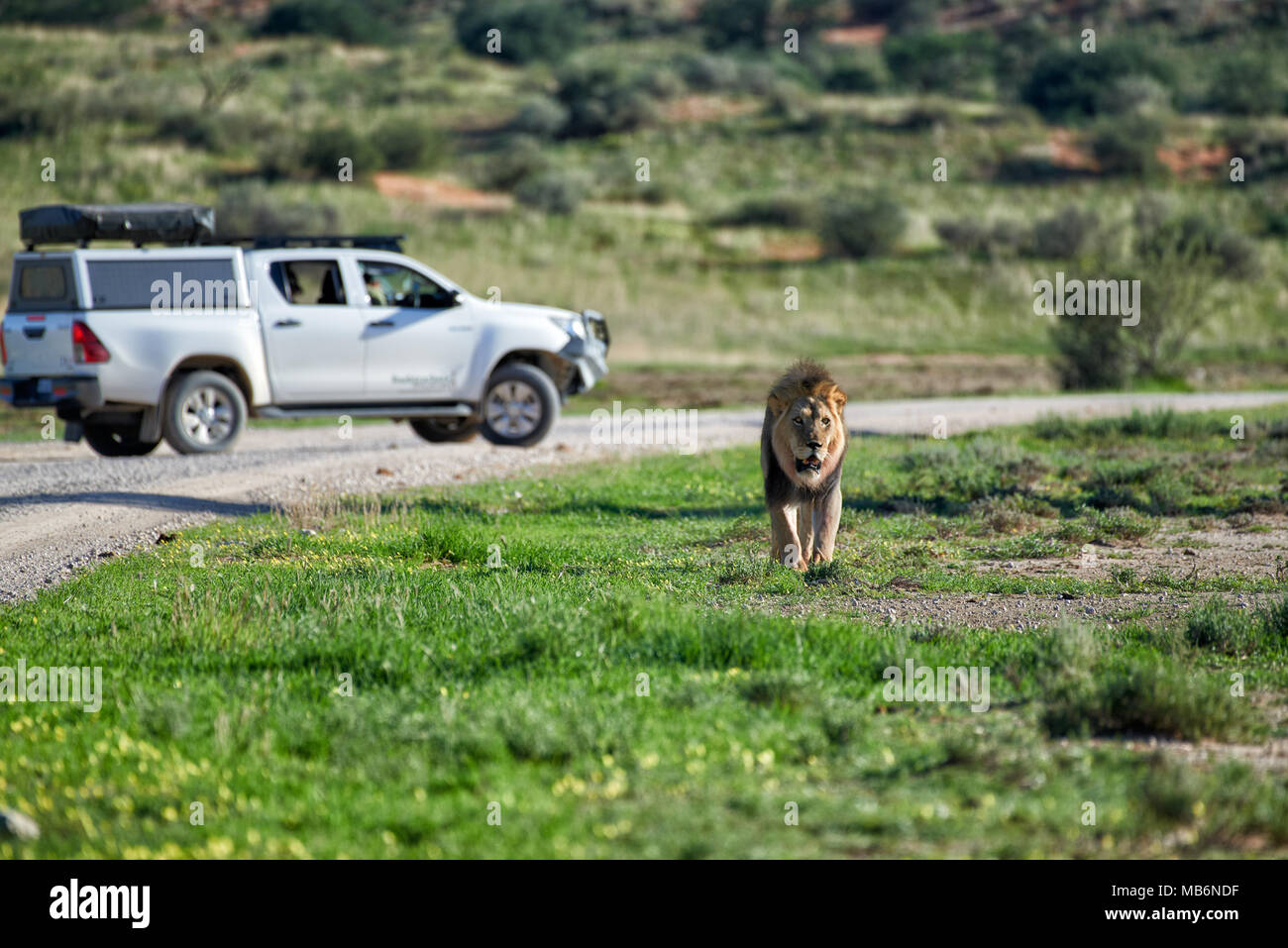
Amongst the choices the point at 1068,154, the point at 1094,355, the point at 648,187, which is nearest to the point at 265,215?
the point at 648,187

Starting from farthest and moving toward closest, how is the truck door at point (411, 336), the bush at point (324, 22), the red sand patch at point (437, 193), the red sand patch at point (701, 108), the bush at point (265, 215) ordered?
the bush at point (324, 22)
the red sand patch at point (701, 108)
the red sand patch at point (437, 193)
the bush at point (265, 215)
the truck door at point (411, 336)

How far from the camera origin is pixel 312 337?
1487 centimetres

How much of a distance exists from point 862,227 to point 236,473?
31.9m

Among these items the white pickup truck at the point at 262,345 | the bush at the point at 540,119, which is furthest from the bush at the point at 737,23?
the white pickup truck at the point at 262,345

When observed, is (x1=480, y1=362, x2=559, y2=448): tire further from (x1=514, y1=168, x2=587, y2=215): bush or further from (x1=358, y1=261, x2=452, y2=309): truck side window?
(x1=514, y1=168, x2=587, y2=215): bush

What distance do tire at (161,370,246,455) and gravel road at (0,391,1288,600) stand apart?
0.90 ft

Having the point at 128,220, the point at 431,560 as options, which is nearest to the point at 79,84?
the point at 128,220

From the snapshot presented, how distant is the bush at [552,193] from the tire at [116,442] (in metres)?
29.6

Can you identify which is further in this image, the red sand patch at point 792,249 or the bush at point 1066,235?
the bush at point 1066,235

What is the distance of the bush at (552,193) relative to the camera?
146ft

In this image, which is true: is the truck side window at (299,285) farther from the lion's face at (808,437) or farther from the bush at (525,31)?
the bush at (525,31)
